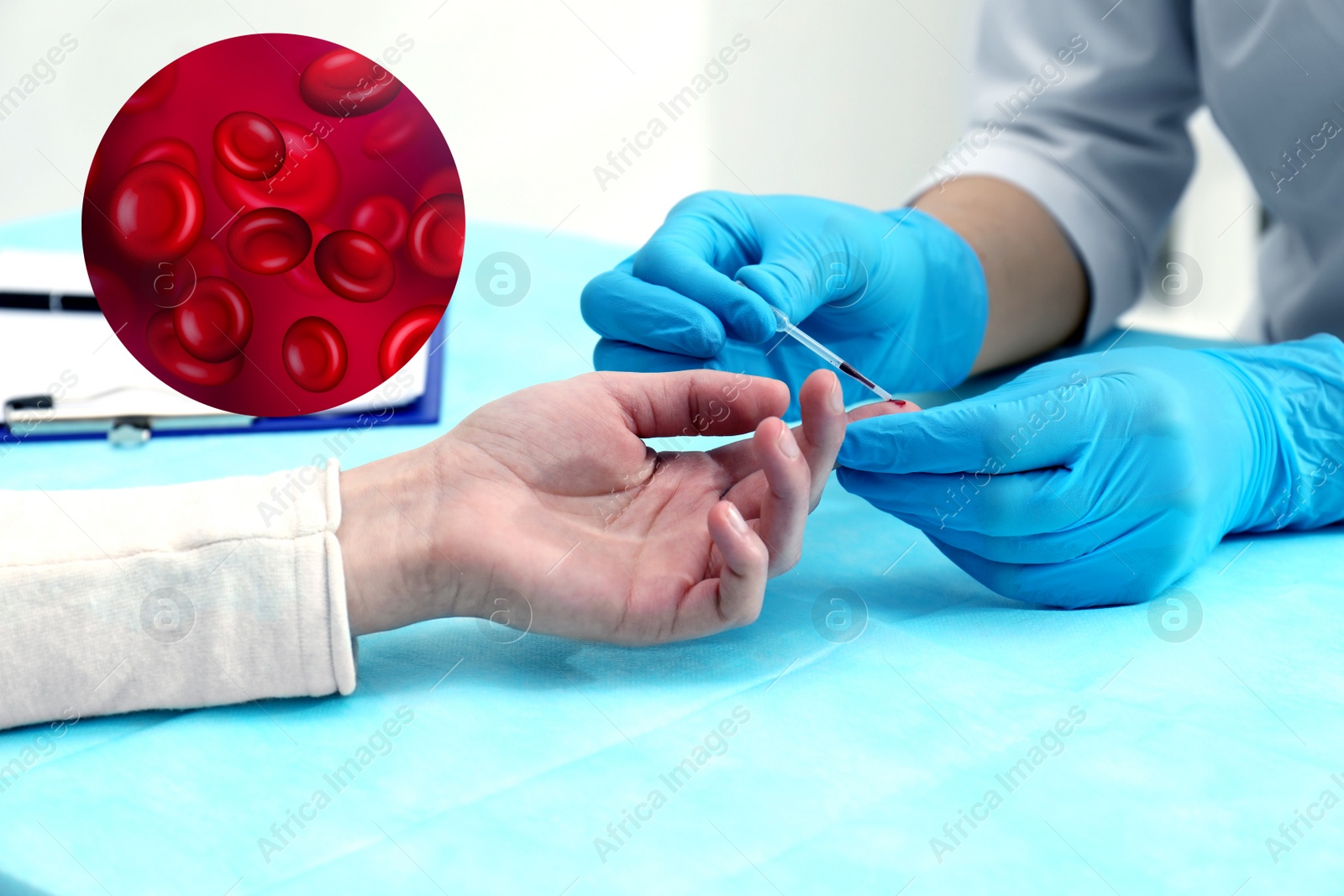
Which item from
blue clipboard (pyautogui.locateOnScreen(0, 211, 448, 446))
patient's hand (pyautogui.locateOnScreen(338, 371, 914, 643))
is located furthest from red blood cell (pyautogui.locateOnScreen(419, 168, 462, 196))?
blue clipboard (pyautogui.locateOnScreen(0, 211, 448, 446))

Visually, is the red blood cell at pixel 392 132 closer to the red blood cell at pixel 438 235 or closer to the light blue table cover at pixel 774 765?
the red blood cell at pixel 438 235

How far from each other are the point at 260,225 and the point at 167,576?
0.92ft

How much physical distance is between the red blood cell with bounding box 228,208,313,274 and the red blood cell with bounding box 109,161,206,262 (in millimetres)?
27

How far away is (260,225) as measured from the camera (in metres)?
0.69

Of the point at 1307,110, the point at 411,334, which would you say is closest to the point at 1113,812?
the point at 411,334

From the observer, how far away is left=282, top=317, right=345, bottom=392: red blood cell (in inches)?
28.1

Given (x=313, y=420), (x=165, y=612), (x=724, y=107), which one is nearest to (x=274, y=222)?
(x=165, y=612)

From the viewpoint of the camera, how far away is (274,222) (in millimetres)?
688

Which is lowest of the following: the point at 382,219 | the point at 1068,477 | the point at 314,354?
the point at 1068,477

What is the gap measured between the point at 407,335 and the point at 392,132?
143mm

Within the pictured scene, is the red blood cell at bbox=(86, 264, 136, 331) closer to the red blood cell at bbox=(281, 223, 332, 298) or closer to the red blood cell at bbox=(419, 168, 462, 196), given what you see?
the red blood cell at bbox=(281, 223, 332, 298)

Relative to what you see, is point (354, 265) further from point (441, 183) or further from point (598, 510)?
point (598, 510)

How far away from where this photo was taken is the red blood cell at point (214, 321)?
2.29 feet

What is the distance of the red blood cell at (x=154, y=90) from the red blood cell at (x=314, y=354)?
170 mm
